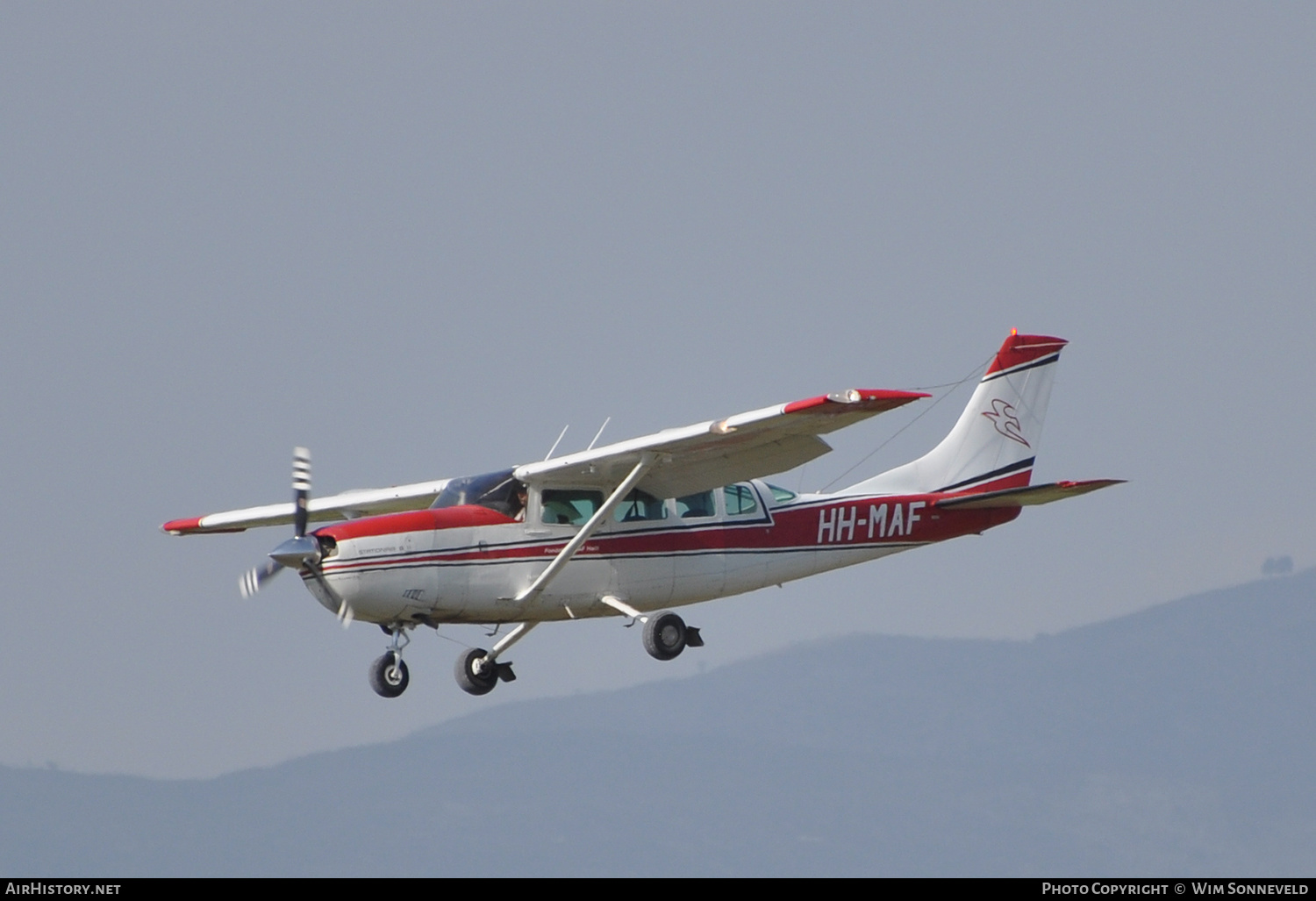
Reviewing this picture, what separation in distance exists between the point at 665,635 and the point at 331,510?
5569 mm

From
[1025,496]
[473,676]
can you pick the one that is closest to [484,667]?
[473,676]

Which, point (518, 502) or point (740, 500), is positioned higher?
point (518, 502)

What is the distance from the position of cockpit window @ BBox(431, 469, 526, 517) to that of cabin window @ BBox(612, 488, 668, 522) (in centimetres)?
121

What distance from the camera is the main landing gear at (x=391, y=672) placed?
2152 centimetres

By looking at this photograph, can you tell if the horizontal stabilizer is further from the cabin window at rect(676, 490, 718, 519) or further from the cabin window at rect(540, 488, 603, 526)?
the cabin window at rect(540, 488, 603, 526)

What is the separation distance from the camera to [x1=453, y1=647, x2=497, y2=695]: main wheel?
22391mm

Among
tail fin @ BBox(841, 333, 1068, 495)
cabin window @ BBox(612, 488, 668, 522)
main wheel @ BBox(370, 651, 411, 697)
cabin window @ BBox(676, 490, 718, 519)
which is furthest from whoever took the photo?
tail fin @ BBox(841, 333, 1068, 495)

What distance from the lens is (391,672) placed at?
21.5 m

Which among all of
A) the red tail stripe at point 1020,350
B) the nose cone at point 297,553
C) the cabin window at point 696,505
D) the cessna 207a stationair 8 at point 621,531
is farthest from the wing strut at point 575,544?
the red tail stripe at point 1020,350

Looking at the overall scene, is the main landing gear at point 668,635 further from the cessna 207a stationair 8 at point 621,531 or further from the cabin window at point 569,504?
the cabin window at point 569,504

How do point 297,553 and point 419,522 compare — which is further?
point 419,522

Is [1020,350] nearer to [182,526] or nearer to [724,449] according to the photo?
[724,449]

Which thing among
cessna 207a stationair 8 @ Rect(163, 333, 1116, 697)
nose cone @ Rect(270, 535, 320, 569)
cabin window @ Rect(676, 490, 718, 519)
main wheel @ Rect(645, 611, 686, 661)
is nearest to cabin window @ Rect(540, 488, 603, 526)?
cessna 207a stationair 8 @ Rect(163, 333, 1116, 697)

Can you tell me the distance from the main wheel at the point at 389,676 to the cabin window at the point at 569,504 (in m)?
2.34
